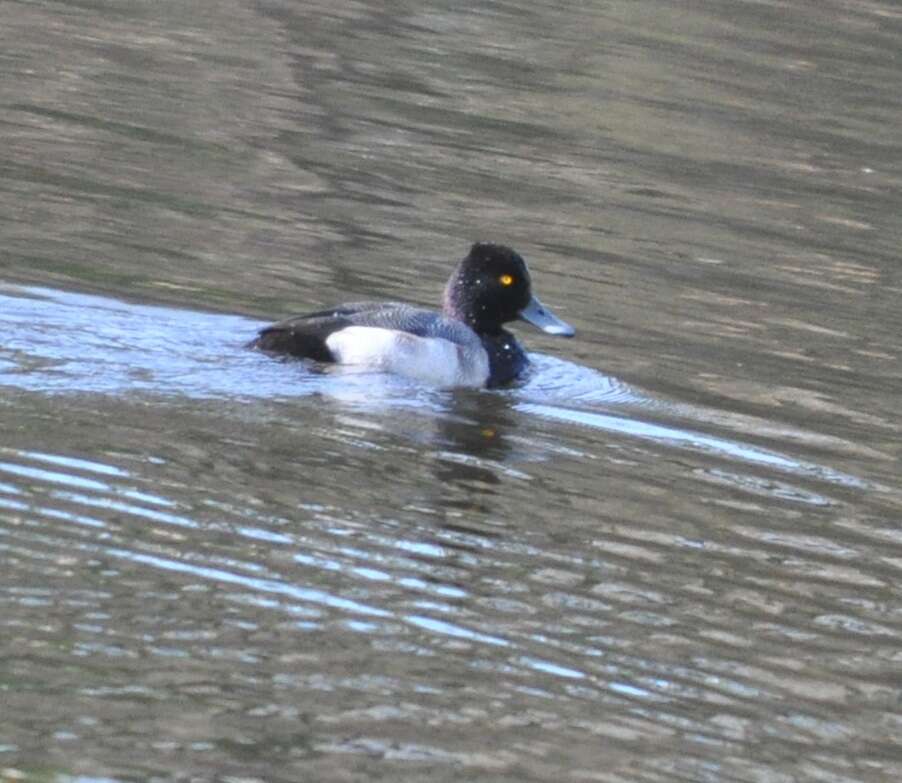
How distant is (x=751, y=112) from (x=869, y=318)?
8364 mm

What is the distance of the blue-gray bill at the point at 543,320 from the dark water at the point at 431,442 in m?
0.24

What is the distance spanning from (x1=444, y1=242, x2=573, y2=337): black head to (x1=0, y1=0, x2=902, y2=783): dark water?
0.46 m

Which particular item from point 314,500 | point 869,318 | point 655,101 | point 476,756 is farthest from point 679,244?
point 476,756

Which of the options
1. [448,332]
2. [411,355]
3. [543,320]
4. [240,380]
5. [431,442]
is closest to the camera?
[431,442]

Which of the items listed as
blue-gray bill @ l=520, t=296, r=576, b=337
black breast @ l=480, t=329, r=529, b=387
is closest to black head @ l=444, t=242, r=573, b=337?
blue-gray bill @ l=520, t=296, r=576, b=337

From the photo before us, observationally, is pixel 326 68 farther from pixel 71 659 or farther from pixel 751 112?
pixel 71 659

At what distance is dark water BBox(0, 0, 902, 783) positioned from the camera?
23.0ft

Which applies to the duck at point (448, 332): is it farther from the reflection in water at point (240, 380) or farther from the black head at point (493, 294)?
the reflection in water at point (240, 380)

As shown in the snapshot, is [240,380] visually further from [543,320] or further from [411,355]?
[543,320]

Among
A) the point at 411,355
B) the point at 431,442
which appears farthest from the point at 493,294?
the point at 431,442

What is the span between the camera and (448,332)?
494 inches

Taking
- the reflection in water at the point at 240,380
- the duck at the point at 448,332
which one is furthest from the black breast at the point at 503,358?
the reflection in water at the point at 240,380

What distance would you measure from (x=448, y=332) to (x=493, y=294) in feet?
2.74

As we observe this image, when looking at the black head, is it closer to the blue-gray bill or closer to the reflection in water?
the blue-gray bill
